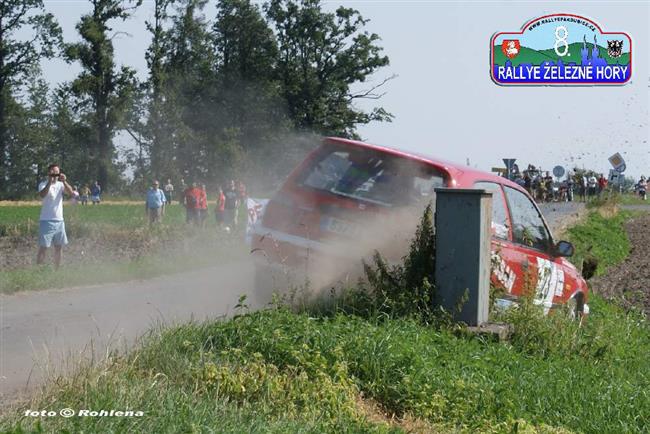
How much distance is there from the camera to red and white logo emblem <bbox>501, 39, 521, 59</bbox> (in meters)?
15.0

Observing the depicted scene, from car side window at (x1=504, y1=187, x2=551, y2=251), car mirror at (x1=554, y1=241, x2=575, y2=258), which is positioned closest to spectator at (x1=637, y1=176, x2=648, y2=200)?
car side window at (x1=504, y1=187, x2=551, y2=251)

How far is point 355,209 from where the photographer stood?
8398 mm

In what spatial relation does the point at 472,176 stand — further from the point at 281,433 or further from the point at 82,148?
the point at 82,148

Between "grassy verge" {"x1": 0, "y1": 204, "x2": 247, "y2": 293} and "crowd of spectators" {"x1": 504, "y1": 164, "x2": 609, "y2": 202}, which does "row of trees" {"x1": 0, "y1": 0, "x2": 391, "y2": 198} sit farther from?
"grassy verge" {"x1": 0, "y1": 204, "x2": 247, "y2": 293}

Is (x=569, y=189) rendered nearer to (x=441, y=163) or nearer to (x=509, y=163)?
(x=509, y=163)

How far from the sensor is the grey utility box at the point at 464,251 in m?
7.78

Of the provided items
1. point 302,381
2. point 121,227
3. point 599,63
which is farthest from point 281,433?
point 121,227

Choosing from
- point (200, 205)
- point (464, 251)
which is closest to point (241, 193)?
point (200, 205)

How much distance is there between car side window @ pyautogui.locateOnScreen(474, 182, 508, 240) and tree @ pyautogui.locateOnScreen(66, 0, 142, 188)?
55093 mm

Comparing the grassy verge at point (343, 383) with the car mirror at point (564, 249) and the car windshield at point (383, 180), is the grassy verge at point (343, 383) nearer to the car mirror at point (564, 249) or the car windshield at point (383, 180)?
the car windshield at point (383, 180)

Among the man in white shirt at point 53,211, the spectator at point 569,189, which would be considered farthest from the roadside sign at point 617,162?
the man in white shirt at point 53,211

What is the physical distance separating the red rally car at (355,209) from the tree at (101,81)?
180 ft

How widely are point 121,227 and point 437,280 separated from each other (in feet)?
56.6

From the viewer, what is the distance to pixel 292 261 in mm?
8453
